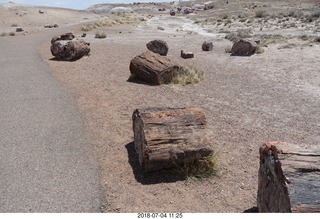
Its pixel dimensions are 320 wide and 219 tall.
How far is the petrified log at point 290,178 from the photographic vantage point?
412 cm

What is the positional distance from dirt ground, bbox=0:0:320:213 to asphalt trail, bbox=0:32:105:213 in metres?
0.33

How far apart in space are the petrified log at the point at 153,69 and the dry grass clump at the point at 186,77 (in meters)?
0.18

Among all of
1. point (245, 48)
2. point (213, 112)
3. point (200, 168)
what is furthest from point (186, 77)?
point (245, 48)

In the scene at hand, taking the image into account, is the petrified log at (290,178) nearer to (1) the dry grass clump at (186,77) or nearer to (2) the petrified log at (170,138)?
(2) the petrified log at (170,138)

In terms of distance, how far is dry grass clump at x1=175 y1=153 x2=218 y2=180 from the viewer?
23.3 ft

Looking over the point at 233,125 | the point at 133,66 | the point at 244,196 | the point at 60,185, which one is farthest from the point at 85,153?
the point at 133,66

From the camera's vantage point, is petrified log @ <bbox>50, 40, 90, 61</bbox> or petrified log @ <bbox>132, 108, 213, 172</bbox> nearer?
petrified log @ <bbox>132, 108, 213, 172</bbox>

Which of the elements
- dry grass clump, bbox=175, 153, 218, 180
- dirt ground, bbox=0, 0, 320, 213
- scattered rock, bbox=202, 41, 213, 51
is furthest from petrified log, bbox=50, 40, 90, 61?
dry grass clump, bbox=175, 153, 218, 180

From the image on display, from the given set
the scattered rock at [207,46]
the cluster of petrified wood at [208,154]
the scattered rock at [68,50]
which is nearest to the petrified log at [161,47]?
the scattered rock at [207,46]

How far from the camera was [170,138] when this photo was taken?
700 cm

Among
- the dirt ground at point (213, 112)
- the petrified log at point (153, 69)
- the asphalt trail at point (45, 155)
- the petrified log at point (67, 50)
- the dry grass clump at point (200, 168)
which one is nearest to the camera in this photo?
the asphalt trail at point (45, 155)

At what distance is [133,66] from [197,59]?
23.7 feet

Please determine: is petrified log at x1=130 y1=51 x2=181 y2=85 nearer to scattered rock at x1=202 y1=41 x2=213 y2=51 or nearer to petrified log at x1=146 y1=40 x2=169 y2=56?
petrified log at x1=146 y1=40 x2=169 y2=56

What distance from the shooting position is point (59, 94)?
12.8 meters
